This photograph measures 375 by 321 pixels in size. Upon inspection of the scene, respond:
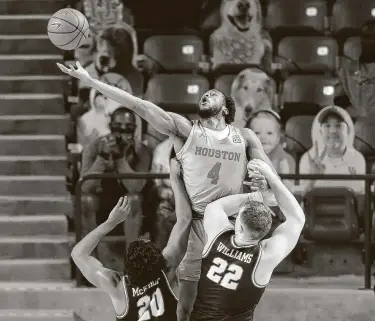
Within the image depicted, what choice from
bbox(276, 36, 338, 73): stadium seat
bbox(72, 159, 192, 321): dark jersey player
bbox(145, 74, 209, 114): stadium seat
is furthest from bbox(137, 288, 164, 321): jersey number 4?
bbox(276, 36, 338, 73): stadium seat

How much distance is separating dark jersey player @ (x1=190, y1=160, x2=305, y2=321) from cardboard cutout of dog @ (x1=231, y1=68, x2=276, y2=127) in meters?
3.57

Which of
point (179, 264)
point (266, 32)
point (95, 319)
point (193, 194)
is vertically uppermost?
point (266, 32)

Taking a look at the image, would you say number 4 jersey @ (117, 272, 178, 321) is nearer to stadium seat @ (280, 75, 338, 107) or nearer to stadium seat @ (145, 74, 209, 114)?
stadium seat @ (145, 74, 209, 114)

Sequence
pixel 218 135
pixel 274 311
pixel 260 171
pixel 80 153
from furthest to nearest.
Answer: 1. pixel 80 153
2. pixel 274 311
3. pixel 218 135
4. pixel 260 171

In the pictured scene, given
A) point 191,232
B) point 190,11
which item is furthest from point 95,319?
point 190,11

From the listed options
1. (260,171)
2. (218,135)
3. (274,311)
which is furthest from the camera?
(274,311)

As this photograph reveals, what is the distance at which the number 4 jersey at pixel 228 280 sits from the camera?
14.4 ft

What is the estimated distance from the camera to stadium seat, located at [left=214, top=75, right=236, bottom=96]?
8172 mm

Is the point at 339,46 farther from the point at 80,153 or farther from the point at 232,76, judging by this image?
the point at 80,153

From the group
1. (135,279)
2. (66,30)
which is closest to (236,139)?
(135,279)

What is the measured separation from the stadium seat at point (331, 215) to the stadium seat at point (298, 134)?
1.59ft

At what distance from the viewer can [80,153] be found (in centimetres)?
786

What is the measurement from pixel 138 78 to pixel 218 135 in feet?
10.8

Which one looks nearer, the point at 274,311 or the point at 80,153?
the point at 274,311
